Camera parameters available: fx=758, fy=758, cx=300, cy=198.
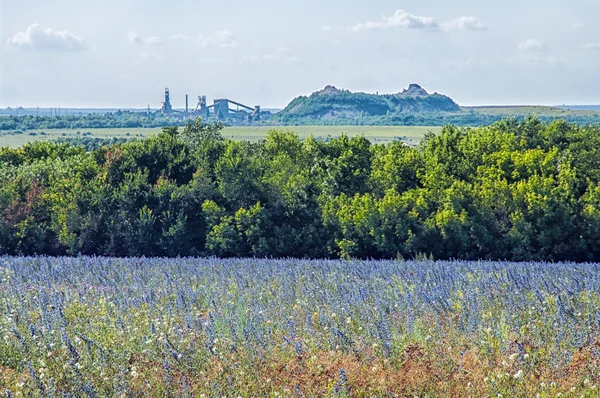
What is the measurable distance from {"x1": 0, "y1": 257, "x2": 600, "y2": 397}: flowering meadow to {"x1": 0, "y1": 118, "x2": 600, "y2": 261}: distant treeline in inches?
425

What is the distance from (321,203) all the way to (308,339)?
14947mm

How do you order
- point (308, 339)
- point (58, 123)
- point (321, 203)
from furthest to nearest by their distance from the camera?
point (58, 123), point (321, 203), point (308, 339)

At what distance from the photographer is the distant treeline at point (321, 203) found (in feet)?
67.8

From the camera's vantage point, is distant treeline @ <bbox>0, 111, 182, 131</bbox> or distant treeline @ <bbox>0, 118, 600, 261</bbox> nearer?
distant treeline @ <bbox>0, 118, 600, 261</bbox>

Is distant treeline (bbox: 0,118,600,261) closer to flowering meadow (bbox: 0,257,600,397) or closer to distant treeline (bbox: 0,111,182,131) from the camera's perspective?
flowering meadow (bbox: 0,257,600,397)

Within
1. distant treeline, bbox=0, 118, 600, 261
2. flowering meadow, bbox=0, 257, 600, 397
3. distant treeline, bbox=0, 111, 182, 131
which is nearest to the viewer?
flowering meadow, bbox=0, 257, 600, 397

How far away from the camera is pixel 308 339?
287 inches

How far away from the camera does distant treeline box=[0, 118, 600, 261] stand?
814 inches

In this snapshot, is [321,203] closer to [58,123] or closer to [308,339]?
[308,339]

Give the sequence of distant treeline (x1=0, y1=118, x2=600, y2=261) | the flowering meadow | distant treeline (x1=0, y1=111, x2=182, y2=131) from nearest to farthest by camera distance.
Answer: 1. the flowering meadow
2. distant treeline (x1=0, y1=118, x2=600, y2=261)
3. distant treeline (x1=0, y1=111, x2=182, y2=131)

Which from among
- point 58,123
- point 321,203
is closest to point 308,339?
point 321,203

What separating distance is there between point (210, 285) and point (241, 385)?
3.79 m

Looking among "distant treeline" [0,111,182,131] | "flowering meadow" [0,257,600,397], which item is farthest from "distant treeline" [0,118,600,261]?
"distant treeline" [0,111,182,131]

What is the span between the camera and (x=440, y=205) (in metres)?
21.7
